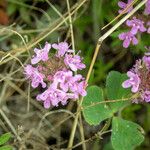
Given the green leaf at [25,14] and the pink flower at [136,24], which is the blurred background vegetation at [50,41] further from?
the pink flower at [136,24]

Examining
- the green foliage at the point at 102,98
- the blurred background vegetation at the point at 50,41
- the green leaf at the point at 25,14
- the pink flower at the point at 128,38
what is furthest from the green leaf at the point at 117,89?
the green leaf at the point at 25,14

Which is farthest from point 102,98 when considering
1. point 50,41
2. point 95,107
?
point 50,41

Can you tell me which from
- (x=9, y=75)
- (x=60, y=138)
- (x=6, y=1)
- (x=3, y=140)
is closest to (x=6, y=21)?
(x=6, y=1)

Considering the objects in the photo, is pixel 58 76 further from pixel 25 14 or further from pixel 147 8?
pixel 25 14

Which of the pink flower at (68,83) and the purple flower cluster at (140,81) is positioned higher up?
the pink flower at (68,83)

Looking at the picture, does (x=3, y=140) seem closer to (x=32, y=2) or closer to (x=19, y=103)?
(x=19, y=103)

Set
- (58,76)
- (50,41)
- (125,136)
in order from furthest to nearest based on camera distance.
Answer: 1. (50,41)
2. (125,136)
3. (58,76)
